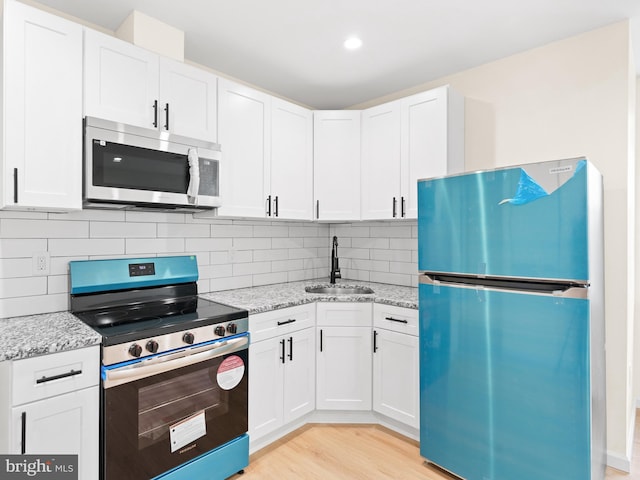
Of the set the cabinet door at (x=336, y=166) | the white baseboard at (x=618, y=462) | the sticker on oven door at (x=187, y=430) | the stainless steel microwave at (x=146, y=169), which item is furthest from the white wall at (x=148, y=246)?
the white baseboard at (x=618, y=462)

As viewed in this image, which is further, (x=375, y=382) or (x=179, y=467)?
(x=375, y=382)

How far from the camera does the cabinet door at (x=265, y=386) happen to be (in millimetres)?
2277

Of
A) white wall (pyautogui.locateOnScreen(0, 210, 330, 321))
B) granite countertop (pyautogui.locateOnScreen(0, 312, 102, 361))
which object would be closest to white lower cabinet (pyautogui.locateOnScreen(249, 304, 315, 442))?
white wall (pyautogui.locateOnScreen(0, 210, 330, 321))

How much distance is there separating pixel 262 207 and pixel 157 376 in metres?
1.37

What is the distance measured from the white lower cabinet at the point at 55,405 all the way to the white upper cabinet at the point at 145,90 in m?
1.22

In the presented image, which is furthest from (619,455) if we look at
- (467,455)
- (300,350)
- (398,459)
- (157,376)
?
(157,376)

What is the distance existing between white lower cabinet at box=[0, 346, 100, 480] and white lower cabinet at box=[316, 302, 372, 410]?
1478 mm

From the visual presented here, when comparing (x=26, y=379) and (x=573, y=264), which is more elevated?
(x=573, y=264)

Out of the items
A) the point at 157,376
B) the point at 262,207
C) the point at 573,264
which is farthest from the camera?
the point at 262,207

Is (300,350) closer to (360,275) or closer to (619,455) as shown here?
(360,275)

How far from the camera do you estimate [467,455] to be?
201cm

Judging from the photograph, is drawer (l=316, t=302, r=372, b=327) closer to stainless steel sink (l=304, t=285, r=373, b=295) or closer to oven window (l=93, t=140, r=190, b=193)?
stainless steel sink (l=304, t=285, r=373, b=295)

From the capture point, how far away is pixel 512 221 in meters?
1.82

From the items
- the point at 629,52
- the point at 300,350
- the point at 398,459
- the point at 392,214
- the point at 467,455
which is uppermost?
the point at 629,52
